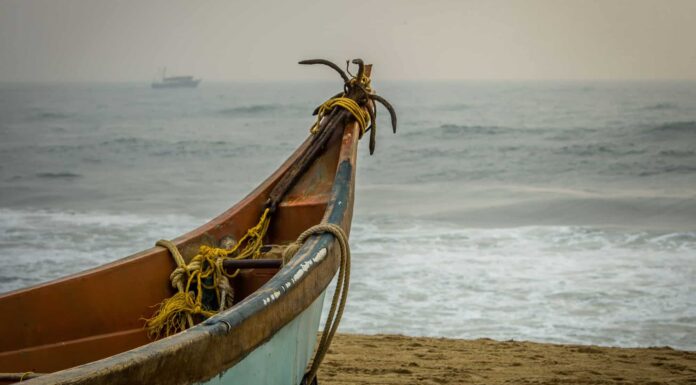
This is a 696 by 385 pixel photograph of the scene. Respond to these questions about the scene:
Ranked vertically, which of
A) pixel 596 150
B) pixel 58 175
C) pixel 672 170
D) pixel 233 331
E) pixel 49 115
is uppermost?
pixel 49 115

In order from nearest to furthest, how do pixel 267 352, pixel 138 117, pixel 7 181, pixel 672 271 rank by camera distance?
pixel 267 352, pixel 672 271, pixel 7 181, pixel 138 117

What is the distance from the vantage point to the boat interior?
328 centimetres

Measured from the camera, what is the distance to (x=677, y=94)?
44.0m

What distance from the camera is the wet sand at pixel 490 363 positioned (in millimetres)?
5074

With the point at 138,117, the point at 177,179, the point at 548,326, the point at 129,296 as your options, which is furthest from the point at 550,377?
the point at 138,117

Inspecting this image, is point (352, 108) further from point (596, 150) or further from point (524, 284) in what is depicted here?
point (596, 150)

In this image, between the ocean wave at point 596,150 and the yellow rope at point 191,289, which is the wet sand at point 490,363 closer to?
the yellow rope at point 191,289

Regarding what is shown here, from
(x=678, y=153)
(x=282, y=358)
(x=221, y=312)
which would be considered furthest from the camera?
(x=678, y=153)

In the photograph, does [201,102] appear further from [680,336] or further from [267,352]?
[267,352]

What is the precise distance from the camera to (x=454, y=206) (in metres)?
15.9

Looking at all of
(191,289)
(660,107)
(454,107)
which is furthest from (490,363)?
(454,107)

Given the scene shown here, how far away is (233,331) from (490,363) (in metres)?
3.51

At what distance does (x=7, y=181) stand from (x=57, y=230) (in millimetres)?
9557

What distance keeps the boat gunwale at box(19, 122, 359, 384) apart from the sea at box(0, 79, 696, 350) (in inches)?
157
